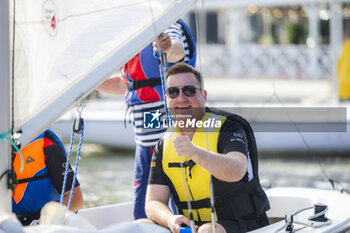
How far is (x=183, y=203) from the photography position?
8.73ft

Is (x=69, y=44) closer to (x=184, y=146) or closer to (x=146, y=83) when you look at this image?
(x=184, y=146)

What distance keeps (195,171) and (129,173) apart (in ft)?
18.1

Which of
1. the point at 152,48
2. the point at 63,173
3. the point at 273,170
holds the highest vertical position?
the point at 152,48

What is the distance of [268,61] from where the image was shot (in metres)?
16.1

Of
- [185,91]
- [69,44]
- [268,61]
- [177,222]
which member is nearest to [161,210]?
[177,222]

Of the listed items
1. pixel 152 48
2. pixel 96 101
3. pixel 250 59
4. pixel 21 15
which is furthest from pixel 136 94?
pixel 250 59

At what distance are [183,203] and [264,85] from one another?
1263 centimetres

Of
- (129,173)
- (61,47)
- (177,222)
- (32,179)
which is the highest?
(61,47)

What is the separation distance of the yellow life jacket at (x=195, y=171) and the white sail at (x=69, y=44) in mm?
501

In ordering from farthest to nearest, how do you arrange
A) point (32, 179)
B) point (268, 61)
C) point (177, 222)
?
point (268, 61)
point (32, 179)
point (177, 222)

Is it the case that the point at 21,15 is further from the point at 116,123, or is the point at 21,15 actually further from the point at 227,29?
the point at 227,29

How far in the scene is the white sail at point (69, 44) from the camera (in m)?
2.26

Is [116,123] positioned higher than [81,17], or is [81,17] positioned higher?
[81,17]

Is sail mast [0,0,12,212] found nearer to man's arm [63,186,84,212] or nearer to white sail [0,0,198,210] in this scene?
white sail [0,0,198,210]
